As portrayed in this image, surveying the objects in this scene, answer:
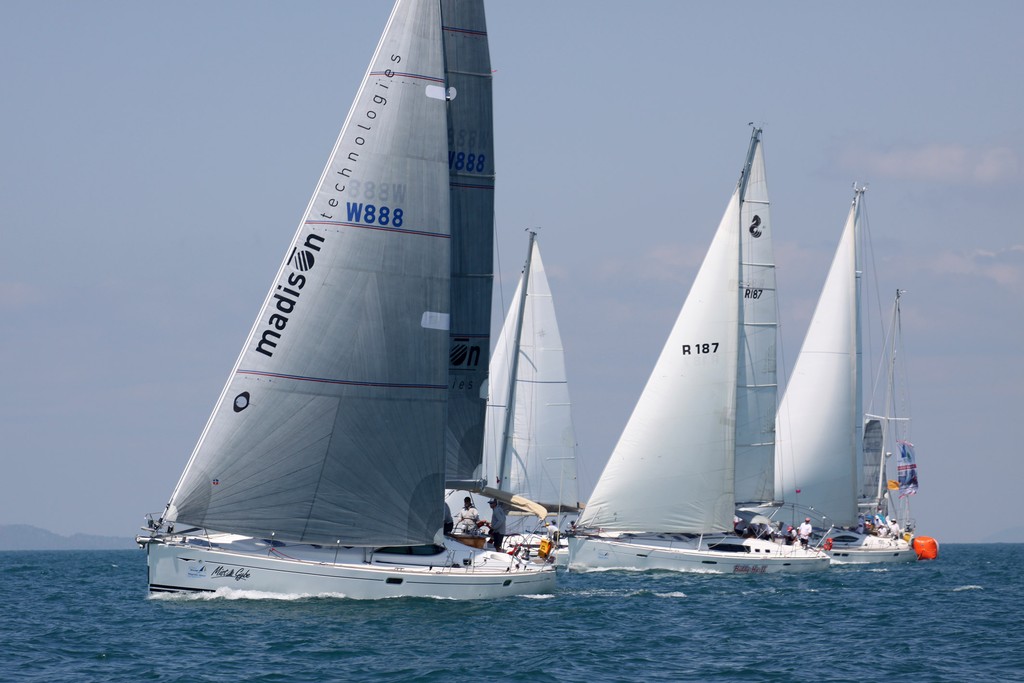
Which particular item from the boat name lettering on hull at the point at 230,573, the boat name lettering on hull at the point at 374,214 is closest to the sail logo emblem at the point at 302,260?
the boat name lettering on hull at the point at 374,214

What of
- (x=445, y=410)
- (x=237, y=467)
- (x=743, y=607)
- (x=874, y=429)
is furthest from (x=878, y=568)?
(x=237, y=467)

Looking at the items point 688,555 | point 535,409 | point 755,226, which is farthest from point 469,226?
point 535,409

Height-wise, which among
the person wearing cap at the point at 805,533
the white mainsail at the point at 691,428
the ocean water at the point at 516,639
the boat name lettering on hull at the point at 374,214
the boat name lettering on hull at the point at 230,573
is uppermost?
the boat name lettering on hull at the point at 374,214

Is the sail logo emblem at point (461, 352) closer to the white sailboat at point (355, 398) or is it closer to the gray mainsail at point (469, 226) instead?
the gray mainsail at point (469, 226)

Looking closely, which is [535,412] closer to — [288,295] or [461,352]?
[461,352]

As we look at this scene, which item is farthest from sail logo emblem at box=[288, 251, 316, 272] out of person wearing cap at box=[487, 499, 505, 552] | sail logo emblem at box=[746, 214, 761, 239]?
sail logo emblem at box=[746, 214, 761, 239]

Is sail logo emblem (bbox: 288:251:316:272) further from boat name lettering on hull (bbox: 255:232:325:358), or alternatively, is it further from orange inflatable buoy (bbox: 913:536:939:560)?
orange inflatable buoy (bbox: 913:536:939:560)

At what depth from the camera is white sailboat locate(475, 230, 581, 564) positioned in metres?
51.9

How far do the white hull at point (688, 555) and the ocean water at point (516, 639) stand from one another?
611 centimetres

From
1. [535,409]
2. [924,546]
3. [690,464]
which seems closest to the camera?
[690,464]

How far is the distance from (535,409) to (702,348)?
10.2m

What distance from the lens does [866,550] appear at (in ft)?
188

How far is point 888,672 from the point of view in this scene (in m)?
23.7

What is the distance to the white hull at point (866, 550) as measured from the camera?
56228 millimetres
